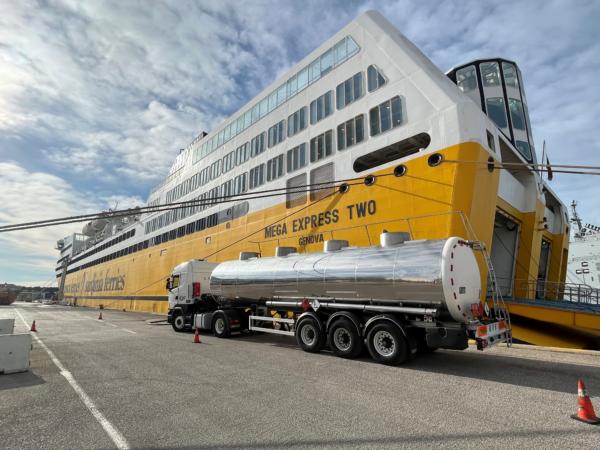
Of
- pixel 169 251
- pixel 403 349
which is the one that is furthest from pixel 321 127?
pixel 169 251

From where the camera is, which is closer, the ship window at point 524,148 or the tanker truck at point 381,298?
the tanker truck at point 381,298

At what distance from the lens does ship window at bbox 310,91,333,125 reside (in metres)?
18.7

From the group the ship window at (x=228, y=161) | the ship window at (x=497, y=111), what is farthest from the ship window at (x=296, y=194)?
the ship window at (x=497, y=111)

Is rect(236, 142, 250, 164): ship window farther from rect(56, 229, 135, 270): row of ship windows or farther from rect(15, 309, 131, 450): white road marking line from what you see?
rect(56, 229, 135, 270): row of ship windows

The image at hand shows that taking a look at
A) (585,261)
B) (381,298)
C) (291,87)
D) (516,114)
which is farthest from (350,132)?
(585,261)

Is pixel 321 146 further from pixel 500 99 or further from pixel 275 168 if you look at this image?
pixel 500 99

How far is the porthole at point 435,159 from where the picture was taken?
1280 cm

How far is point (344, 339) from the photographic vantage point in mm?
9750

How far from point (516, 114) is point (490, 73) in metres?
3.04

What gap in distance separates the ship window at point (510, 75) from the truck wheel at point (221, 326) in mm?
21561

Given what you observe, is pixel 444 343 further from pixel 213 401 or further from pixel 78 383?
pixel 78 383

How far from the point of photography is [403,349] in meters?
8.29

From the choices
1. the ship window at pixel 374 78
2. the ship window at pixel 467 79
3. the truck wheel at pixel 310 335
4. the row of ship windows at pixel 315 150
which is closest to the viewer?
the truck wheel at pixel 310 335

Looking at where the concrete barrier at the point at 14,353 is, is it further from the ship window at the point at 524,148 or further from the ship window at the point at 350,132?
the ship window at the point at 524,148
